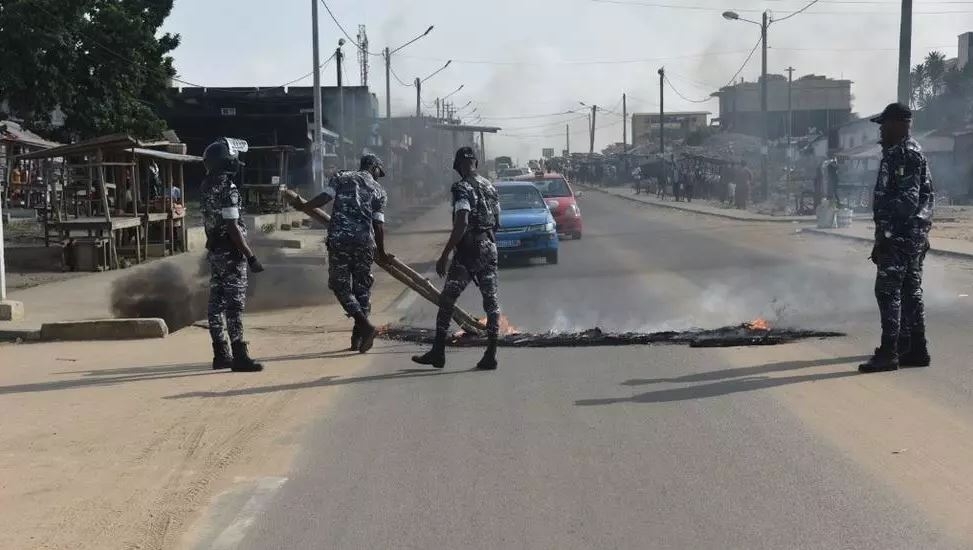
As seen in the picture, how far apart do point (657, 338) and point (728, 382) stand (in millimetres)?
2027

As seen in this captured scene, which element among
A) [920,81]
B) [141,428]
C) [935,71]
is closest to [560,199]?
[141,428]

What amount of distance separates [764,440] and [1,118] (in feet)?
101

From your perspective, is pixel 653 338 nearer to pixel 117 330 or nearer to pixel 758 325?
pixel 758 325

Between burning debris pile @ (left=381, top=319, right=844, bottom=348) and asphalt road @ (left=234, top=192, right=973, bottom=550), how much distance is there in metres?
0.30

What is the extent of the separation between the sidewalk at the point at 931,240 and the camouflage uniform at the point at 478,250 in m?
9.90

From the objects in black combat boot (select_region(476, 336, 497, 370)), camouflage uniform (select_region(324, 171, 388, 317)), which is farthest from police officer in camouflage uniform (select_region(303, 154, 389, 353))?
black combat boot (select_region(476, 336, 497, 370))

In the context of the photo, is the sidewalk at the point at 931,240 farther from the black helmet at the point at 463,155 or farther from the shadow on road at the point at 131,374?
the shadow on road at the point at 131,374

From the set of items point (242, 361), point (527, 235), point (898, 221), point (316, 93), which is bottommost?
point (242, 361)

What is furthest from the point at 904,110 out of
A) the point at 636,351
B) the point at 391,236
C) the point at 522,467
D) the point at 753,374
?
the point at 391,236

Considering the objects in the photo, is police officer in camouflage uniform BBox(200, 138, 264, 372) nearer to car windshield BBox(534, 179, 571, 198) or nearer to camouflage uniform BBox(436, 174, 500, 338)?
camouflage uniform BBox(436, 174, 500, 338)

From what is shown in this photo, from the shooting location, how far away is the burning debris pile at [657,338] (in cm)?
918

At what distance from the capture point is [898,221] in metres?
7.62

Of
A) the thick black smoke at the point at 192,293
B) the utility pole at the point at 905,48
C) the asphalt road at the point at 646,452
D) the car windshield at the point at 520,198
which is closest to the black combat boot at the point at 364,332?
the asphalt road at the point at 646,452

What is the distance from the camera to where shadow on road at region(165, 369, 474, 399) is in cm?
752
